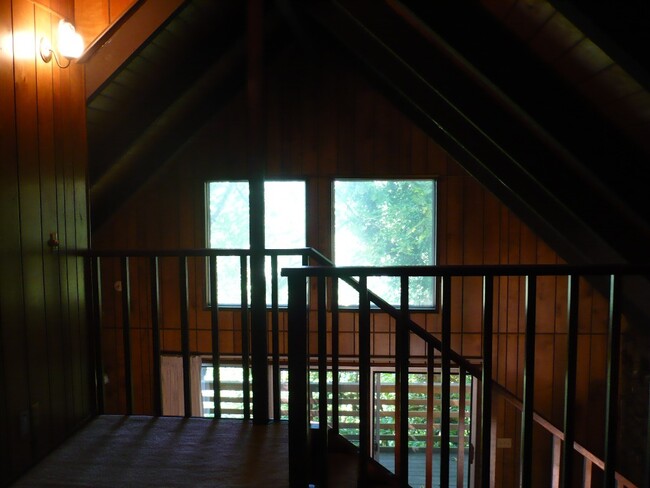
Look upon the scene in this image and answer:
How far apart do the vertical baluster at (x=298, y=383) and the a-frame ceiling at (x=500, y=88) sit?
1287 millimetres

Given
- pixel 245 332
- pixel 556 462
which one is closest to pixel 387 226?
pixel 556 462

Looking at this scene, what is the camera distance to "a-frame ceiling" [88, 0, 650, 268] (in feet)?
6.82

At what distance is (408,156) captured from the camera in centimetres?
530

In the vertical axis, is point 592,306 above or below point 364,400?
below

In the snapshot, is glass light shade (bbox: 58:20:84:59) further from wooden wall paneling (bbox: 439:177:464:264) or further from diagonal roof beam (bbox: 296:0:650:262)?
wooden wall paneling (bbox: 439:177:464:264)

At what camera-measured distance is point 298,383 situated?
5.85 ft

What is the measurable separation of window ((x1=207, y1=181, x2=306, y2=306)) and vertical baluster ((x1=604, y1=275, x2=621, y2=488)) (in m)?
3.87

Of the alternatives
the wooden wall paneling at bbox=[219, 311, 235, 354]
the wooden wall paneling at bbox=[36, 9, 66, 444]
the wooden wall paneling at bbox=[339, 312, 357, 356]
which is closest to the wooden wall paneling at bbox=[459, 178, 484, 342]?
the wooden wall paneling at bbox=[339, 312, 357, 356]

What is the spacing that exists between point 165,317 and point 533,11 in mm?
4902

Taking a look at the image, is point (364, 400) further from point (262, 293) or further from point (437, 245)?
point (437, 245)

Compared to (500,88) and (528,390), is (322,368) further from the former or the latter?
(500,88)

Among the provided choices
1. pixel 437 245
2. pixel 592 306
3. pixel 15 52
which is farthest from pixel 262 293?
pixel 592 306

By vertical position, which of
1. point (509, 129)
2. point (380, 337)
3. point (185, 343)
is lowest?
point (380, 337)

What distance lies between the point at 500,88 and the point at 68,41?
2.11 metres
